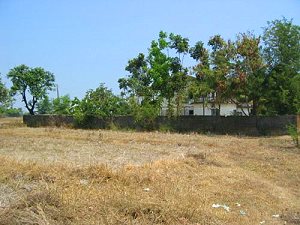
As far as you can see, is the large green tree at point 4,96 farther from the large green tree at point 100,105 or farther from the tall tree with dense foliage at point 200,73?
the tall tree with dense foliage at point 200,73

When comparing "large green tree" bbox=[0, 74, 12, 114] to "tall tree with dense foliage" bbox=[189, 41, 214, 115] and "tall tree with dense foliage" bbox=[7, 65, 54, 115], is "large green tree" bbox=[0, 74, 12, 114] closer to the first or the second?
"tall tree with dense foliage" bbox=[7, 65, 54, 115]

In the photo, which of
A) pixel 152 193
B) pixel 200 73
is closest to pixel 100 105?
pixel 200 73

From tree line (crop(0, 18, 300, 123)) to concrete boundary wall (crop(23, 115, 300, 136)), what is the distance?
1.92 ft

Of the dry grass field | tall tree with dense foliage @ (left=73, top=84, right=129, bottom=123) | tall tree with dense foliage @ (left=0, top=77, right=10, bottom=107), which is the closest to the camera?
the dry grass field

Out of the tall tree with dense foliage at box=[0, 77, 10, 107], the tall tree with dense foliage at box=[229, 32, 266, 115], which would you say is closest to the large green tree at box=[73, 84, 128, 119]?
the tall tree with dense foliage at box=[229, 32, 266, 115]

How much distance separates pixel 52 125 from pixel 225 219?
22.9 meters

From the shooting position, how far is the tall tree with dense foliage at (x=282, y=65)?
20250 millimetres

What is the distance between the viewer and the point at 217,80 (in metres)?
21.5

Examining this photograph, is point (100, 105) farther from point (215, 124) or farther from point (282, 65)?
point (282, 65)

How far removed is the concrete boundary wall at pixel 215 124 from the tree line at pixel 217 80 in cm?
59

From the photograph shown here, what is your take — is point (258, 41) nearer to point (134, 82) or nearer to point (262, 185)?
point (134, 82)

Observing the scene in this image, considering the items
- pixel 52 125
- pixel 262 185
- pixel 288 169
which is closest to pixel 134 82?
pixel 52 125

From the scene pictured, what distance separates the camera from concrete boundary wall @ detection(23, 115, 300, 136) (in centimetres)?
2059

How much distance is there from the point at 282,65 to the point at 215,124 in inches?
194
